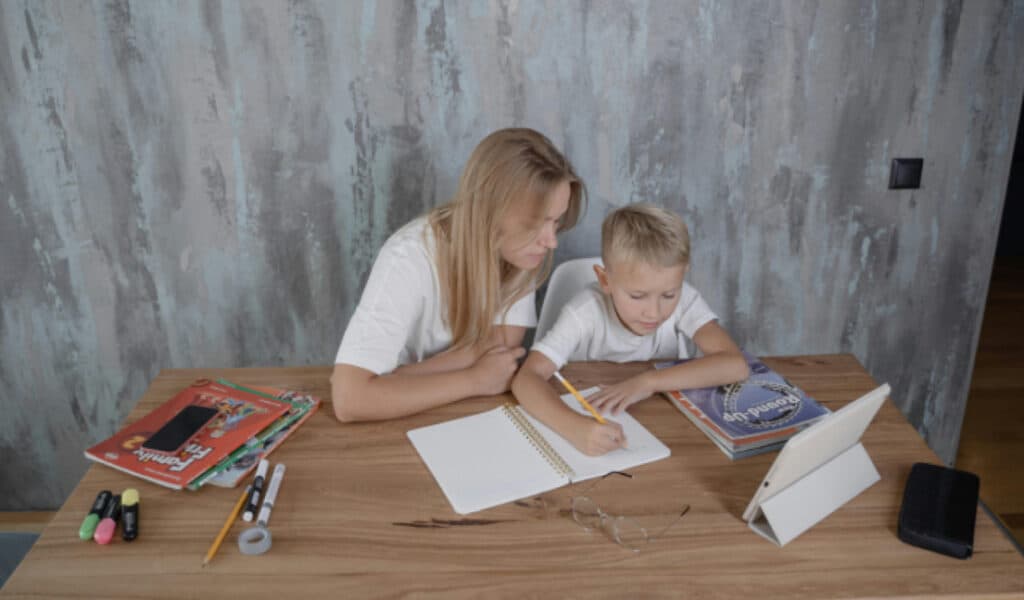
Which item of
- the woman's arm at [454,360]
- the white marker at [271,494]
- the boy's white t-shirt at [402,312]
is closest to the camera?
the white marker at [271,494]

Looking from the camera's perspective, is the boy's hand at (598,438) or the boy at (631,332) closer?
the boy's hand at (598,438)

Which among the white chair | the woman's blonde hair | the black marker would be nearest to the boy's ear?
the woman's blonde hair

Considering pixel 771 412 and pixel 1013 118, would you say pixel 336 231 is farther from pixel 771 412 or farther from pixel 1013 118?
pixel 1013 118

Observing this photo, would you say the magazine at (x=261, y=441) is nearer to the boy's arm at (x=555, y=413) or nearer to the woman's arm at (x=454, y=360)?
the woman's arm at (x=454, y=360)

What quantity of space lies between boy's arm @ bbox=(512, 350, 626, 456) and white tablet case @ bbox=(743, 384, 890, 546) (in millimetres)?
249

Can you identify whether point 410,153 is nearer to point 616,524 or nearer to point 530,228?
point 530,228

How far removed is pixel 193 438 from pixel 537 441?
580 mm

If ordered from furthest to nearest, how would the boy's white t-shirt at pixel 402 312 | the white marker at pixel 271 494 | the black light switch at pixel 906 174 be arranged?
the black light switch at pixel 906 174
the boy's white t-shirt at pixel 402 312
the white marker at pixel 271 494

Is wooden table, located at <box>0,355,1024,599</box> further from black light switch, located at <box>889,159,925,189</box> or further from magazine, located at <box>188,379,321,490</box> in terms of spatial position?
black light switch, located at <box>889,159,925,189</box>

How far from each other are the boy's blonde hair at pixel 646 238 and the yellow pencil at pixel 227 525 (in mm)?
823

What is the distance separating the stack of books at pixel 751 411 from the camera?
47.0 inches

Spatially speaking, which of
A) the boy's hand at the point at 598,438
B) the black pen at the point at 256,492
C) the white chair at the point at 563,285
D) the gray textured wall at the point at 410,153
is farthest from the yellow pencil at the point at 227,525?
the gray textured wall at the point at 410,153

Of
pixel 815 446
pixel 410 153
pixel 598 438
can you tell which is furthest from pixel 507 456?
pixel 410 153

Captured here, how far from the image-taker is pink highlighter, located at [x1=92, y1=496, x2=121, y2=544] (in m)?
0.98
